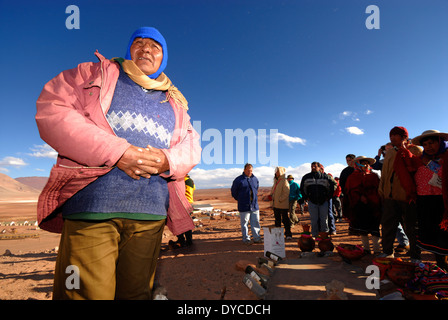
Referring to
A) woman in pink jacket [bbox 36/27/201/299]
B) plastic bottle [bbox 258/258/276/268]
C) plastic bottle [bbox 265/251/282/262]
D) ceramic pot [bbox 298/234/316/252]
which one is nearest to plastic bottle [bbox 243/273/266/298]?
plastic bottle [bbox 258/258/276/268]

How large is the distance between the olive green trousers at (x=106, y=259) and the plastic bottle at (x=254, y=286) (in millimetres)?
2087

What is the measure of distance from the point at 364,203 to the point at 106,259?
213 inches

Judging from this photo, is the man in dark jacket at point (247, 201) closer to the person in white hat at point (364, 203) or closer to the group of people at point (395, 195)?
the group of people at point (395, 195)

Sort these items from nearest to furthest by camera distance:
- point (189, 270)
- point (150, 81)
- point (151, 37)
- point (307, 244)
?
point (150, 81) < point (151, 37) < point (189, 270) < point (307, 244)

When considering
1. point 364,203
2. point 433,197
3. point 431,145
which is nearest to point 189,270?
point 364,203

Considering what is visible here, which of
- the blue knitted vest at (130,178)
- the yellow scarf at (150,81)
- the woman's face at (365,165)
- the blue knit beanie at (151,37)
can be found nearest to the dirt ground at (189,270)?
the blue knitted vest at (130,178)

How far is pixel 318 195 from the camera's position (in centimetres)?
582

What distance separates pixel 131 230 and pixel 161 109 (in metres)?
0.89

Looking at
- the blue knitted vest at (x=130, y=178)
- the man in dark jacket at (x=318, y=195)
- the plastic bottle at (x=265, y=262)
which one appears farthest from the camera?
the man in dark jacket at (x=318, y=195)

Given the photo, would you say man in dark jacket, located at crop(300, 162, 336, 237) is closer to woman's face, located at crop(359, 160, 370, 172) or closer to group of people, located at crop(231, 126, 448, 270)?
group of people, located at crop(231, 126, 448, 270)

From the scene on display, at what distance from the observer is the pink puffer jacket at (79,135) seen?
111 centimetres

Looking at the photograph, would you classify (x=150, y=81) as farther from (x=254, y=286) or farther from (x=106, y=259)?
(x=254, y=286)
